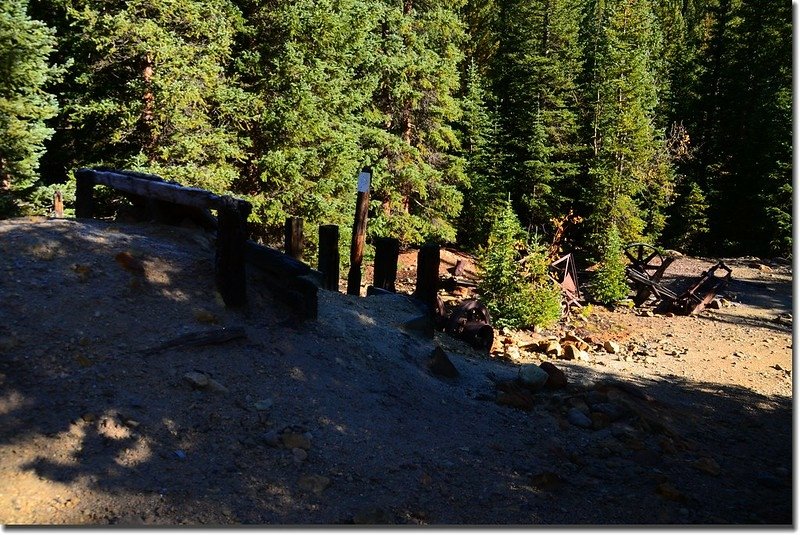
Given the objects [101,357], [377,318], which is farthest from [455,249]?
[101,357]

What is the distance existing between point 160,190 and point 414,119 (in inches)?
752

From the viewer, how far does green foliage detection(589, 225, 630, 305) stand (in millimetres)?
18875

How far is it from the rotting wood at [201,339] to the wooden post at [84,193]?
4.21 meters

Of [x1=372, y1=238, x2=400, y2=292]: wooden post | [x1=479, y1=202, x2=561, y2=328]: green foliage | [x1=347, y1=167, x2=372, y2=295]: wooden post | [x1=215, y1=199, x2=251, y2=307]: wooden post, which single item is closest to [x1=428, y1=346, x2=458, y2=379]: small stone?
[x1=215, y1=199, x2=251, y2=307]: wooden post

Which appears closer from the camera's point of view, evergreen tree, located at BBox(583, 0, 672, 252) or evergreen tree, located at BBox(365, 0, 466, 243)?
evergreen tree, located at BBox(365, 0, 466, 243)

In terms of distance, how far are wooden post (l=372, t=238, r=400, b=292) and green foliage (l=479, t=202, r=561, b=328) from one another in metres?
4.61

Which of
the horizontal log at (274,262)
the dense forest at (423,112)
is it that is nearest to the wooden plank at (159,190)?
the horizontal log at (274,262)

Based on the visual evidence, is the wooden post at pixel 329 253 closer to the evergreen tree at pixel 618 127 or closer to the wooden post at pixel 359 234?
the wooden post at pixel 359 234

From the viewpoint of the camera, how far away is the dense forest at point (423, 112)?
15383mm

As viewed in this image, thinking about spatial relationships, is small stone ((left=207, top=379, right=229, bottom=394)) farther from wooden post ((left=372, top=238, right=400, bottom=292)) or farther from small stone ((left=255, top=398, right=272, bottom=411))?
wooden post ((left=372, top=238, right=400, bottom=292))

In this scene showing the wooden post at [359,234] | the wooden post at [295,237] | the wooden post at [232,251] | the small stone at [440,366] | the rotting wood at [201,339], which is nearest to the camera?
the rotting wood at [201,339]

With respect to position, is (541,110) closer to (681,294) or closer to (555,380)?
(681,294)

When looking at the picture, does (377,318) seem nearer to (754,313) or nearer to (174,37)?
(174,37)

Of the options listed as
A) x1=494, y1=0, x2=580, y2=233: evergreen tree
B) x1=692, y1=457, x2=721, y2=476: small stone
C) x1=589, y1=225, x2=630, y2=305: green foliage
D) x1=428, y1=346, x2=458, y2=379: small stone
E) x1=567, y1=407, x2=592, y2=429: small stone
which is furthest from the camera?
x1=494, y1=0, x2=580, y2=233: evergreen tree
